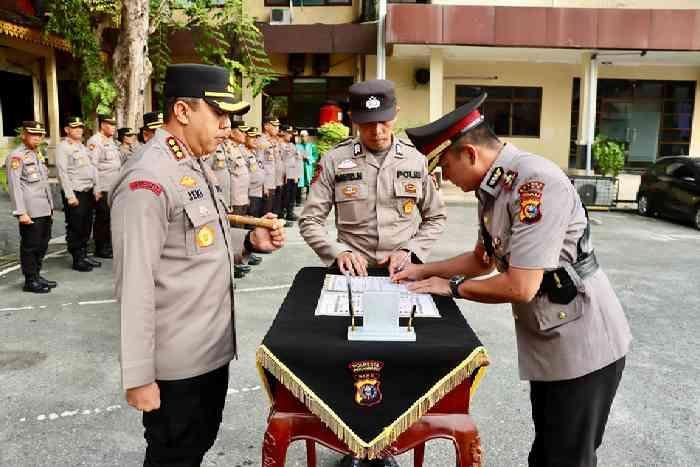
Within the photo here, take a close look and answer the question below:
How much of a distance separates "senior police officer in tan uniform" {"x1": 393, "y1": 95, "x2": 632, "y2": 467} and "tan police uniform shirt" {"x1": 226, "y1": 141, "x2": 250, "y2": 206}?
6.63 m

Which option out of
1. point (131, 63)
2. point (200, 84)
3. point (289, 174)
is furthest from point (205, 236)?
point (289, 174)

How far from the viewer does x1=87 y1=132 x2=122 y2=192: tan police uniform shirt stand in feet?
26.6

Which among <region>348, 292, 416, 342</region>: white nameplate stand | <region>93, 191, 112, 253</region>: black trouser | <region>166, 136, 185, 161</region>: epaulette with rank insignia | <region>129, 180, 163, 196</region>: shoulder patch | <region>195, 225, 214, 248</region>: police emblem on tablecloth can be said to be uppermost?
<region>166, 136, 185, 161</region>: epaulette with rank insignia

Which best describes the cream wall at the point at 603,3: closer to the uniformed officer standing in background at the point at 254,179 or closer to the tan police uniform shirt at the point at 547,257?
the uniformed officer standing in background at the point at 254,179

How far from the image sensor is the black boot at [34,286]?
6.14 m

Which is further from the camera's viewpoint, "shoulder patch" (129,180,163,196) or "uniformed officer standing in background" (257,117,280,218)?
"uniformed officer standing in background" (257,117,280,218)

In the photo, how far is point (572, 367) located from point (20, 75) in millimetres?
15765

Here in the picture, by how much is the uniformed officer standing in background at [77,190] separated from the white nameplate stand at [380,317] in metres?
6.19

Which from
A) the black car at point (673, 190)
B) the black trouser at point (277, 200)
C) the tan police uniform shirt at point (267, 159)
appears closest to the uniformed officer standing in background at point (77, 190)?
the tan police uniform shirt at point (267, 159)

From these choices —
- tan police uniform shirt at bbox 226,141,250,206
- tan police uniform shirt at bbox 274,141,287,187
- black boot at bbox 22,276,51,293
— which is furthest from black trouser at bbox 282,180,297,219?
black boot at bbox 22,276,51,293

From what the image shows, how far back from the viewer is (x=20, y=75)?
1446cm

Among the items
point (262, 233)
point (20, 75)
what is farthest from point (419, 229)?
point (20, 75)

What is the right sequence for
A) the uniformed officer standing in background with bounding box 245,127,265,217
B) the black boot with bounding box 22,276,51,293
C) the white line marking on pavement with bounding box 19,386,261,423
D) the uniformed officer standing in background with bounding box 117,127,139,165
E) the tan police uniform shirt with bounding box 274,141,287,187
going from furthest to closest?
the tan police uniform shirt with bounding box 274,141,287,187, the uniformed officer standing in background with bounding box 245,127,265,217, the uniformed officer standing in background with bounding box 117,127,139,165, the black boot with bounding box 22,276,51,293, the white line marking on pavement with bounding box 19,386,261,423

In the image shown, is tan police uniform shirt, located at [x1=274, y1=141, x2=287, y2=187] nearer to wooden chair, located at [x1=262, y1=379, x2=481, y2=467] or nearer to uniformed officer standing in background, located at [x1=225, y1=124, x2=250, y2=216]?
uniformed officer standing in background, located at [x1=225, y1=124, x2=250, y2=216]
